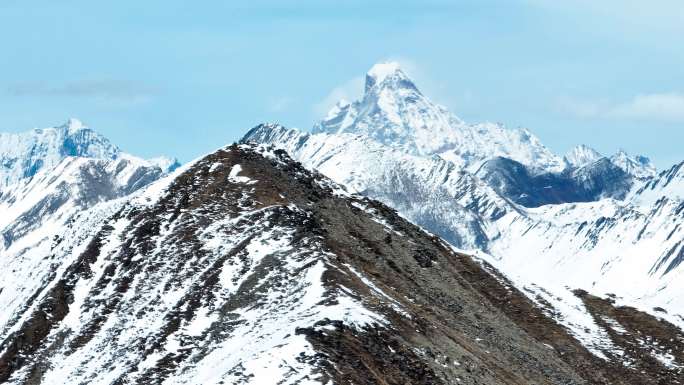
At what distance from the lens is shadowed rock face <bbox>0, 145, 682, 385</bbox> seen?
84625 millimetres

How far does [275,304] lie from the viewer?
315ft

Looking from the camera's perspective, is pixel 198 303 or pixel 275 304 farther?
pixel 198 303

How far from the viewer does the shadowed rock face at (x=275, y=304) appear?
84.6 metres

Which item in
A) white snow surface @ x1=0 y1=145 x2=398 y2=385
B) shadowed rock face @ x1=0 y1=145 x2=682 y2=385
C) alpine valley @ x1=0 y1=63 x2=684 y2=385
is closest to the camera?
shadowed rock face @ x1=0 y1=145 x2=682 y2=385

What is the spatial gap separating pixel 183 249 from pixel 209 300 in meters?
15.1

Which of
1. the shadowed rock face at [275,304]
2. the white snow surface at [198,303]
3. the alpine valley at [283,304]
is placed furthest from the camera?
the alpine valley at [283,304]

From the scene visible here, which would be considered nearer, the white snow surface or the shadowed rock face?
the shadowed rock face

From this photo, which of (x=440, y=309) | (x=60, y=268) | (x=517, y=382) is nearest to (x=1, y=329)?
(x=60, y=268)

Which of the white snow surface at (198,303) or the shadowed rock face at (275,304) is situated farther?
the white snow surface at (198,303)

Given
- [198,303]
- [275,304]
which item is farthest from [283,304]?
[198,303]

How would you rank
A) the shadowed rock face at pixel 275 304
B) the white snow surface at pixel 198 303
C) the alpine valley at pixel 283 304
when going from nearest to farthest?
the shadowed rock face at pixel 275 304 → the white snow surface at pixel 198 303 → the alpine valley at pixel 283 304

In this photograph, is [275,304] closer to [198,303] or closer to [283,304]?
[283,304]

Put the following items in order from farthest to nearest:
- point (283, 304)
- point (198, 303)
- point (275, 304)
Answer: point (198, 303) → point (275, 304) → point (283, 304)

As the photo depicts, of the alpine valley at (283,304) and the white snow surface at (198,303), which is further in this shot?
the alpine valley at (283,304)
